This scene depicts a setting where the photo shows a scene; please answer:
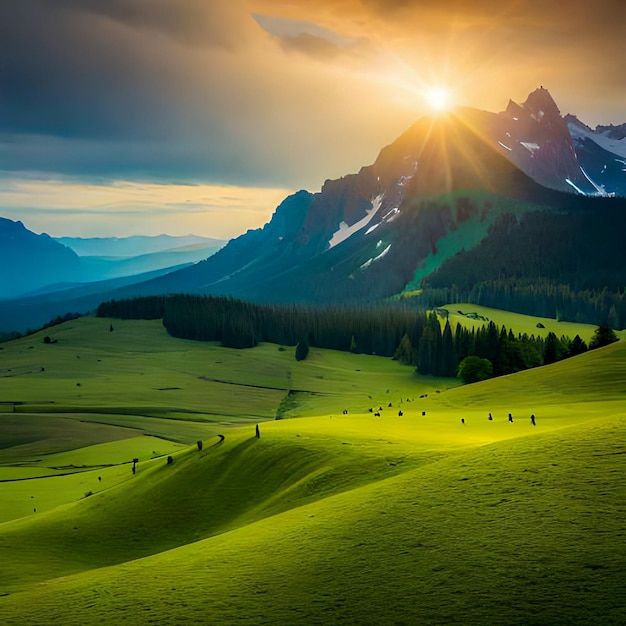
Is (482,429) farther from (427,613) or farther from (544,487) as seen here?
(427,613)

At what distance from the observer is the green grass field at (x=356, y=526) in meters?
19.4

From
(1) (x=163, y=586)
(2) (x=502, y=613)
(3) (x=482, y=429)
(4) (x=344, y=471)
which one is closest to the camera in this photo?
(2) (x=502, y=613)

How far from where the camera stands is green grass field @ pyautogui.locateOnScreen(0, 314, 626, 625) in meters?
19.4

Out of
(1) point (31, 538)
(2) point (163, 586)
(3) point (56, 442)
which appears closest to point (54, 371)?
(3) point (56, 442)

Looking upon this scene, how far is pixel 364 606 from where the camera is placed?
19.4 m

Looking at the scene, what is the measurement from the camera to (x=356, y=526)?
85.7 feet

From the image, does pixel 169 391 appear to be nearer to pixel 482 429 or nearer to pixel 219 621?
pixel 482 429

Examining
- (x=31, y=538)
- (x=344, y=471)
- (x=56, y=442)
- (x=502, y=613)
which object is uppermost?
(x=502, y=613)

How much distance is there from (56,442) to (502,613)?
104 meters

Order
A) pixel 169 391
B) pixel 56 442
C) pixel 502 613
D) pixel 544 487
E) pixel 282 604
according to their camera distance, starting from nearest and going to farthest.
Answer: pixel 502 613, pixel 282 604, pixel 544 487, pixel 56 442, pixel 169 391

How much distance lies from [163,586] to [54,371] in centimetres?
17585

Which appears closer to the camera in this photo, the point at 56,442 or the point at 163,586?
the point at 163,586

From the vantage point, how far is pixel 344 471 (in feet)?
139

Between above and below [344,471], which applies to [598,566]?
above
